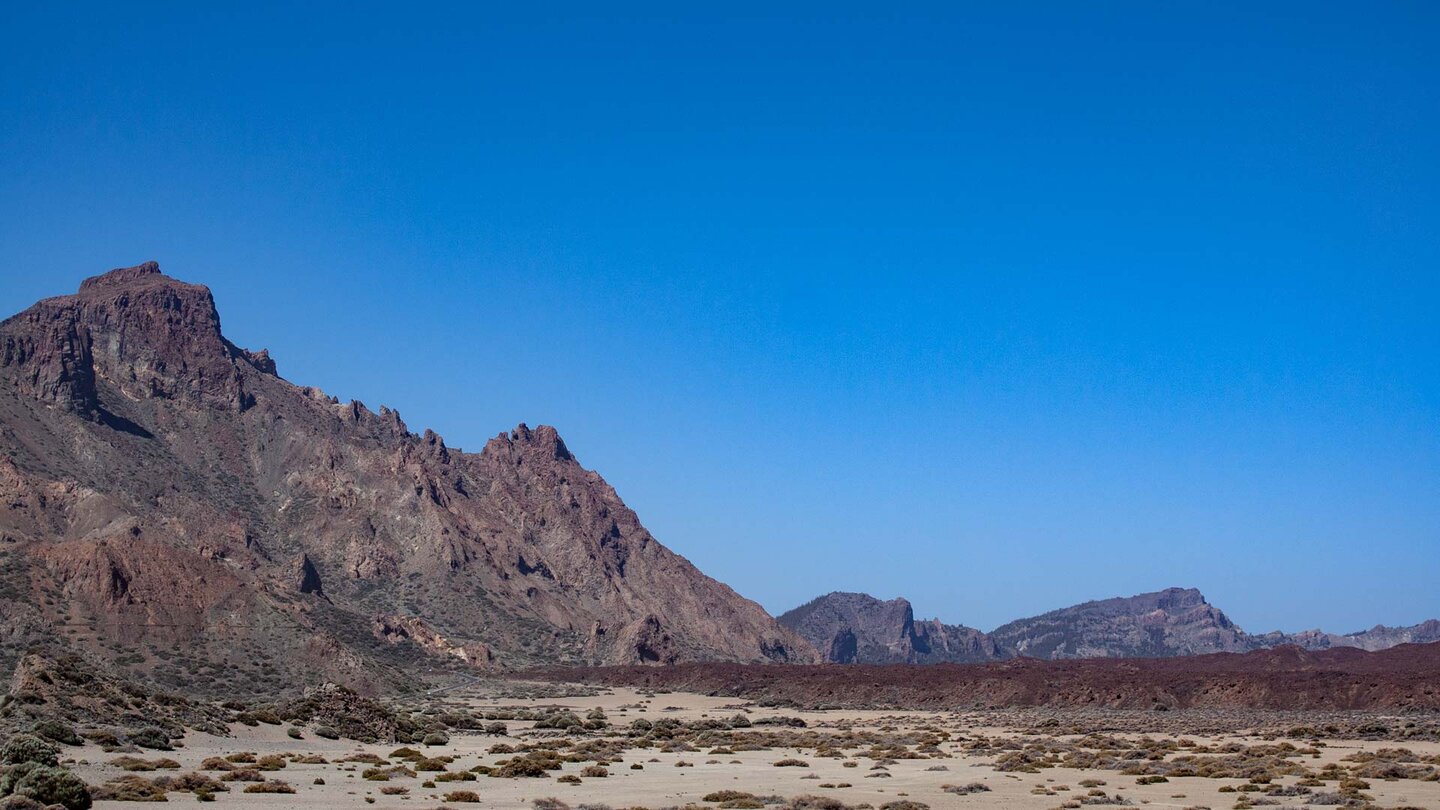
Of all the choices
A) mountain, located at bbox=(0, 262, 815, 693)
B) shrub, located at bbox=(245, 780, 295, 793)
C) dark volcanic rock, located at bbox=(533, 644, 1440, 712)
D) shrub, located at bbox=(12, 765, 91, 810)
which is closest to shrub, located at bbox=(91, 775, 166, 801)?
shrub, located at bbox=(245, 780, 295, 793)

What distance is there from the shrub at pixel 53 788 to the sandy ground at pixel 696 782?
2023 millimetres

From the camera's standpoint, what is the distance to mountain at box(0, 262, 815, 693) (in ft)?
258

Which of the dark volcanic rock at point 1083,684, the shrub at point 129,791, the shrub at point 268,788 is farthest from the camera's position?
the dark volcanic rock at point 1083,684

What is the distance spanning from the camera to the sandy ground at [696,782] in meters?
31.0

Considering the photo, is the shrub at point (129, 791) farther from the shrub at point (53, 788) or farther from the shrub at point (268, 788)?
the shrub at point (53, 788)

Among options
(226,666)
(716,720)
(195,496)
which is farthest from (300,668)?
(195,496)

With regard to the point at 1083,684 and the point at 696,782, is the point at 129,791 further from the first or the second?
the point at 1083,684

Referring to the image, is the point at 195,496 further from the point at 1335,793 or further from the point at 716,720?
the point at 1335,793

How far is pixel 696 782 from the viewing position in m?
37.5

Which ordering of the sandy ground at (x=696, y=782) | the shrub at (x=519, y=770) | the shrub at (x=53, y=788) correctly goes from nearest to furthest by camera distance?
1. the shrub at (x=53, y=788)
2. the sandy ground at (x=696, y=782)
3. the shrub at (x=519, y=770)

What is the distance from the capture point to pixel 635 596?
7446 inches

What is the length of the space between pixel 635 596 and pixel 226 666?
117 meters

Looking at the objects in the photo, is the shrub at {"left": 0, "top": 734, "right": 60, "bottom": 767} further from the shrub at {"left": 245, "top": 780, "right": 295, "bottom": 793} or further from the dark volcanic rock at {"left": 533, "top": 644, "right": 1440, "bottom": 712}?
the dark volcanic rock at {"left": 533, "top": 644, "right": 1440, "bottom": 712}

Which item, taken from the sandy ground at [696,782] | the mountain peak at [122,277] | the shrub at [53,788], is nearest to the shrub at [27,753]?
the sandy ground at [696,782]
